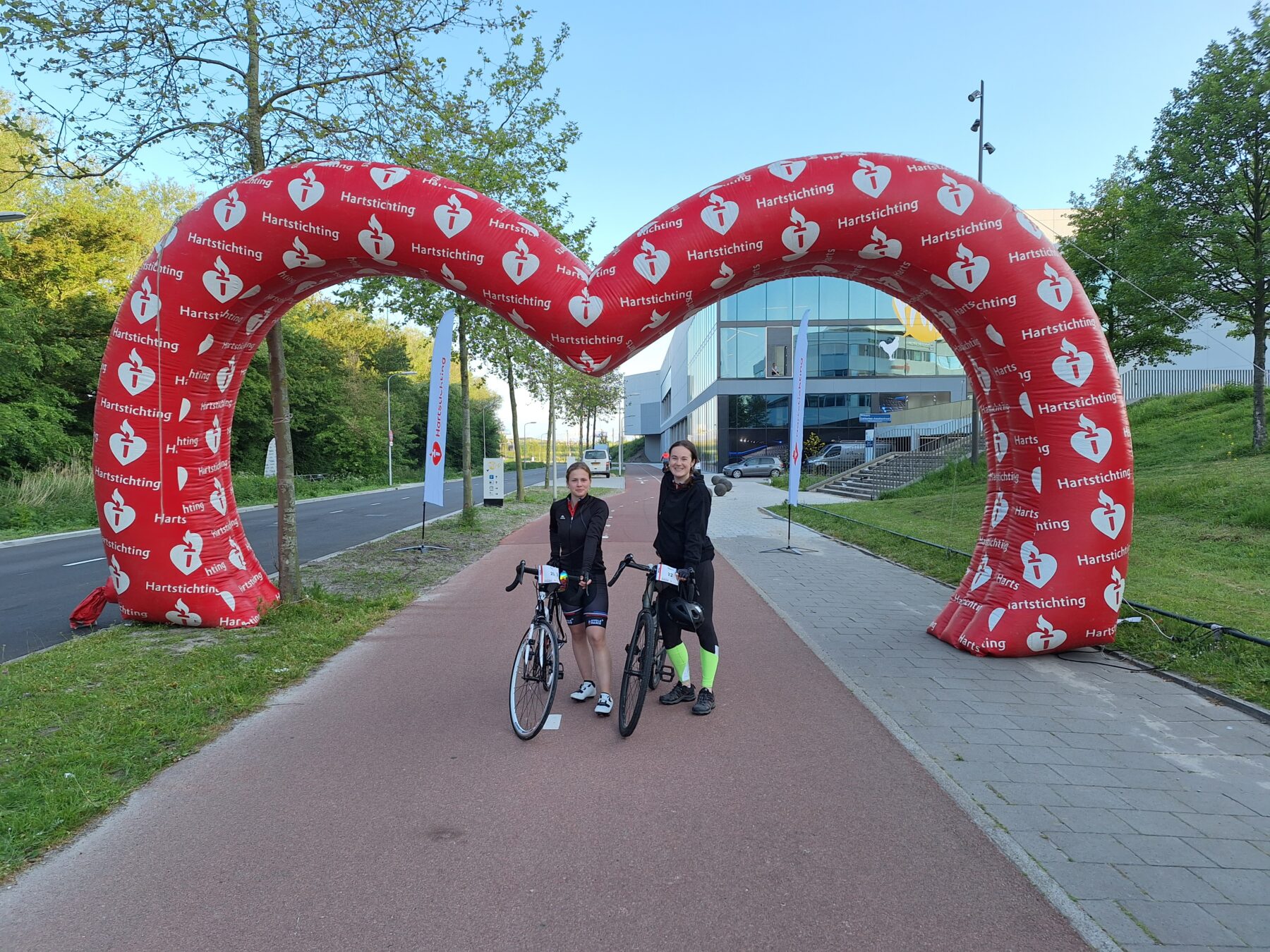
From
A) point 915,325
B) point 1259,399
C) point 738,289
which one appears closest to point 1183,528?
point 1259,399

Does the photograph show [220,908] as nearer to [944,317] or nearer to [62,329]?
[944,317]

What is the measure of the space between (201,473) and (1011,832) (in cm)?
704

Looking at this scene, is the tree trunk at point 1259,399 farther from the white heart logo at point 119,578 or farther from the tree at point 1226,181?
the white heart logo at point 119,578

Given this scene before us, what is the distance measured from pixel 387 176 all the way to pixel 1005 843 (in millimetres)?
6229

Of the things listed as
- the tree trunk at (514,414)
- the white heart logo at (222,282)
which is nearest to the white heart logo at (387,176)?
the white heart logo at (222,282)

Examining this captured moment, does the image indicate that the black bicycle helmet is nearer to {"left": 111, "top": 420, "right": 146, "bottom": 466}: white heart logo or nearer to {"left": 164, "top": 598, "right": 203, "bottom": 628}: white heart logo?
{"left": 164, "top": 598, "right": 203, "bottom": 628}: white heart logo

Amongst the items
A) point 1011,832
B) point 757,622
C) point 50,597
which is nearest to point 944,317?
point 757,622

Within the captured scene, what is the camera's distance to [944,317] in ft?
21.3

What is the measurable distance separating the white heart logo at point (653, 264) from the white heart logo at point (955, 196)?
7.54ft

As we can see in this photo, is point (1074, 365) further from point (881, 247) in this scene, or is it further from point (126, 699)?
point (126, 699)

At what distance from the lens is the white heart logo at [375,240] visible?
595 centimetres

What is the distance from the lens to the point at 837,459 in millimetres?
36656

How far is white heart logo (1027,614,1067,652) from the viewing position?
603 centimetres

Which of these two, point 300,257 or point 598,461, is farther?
point 598,461
